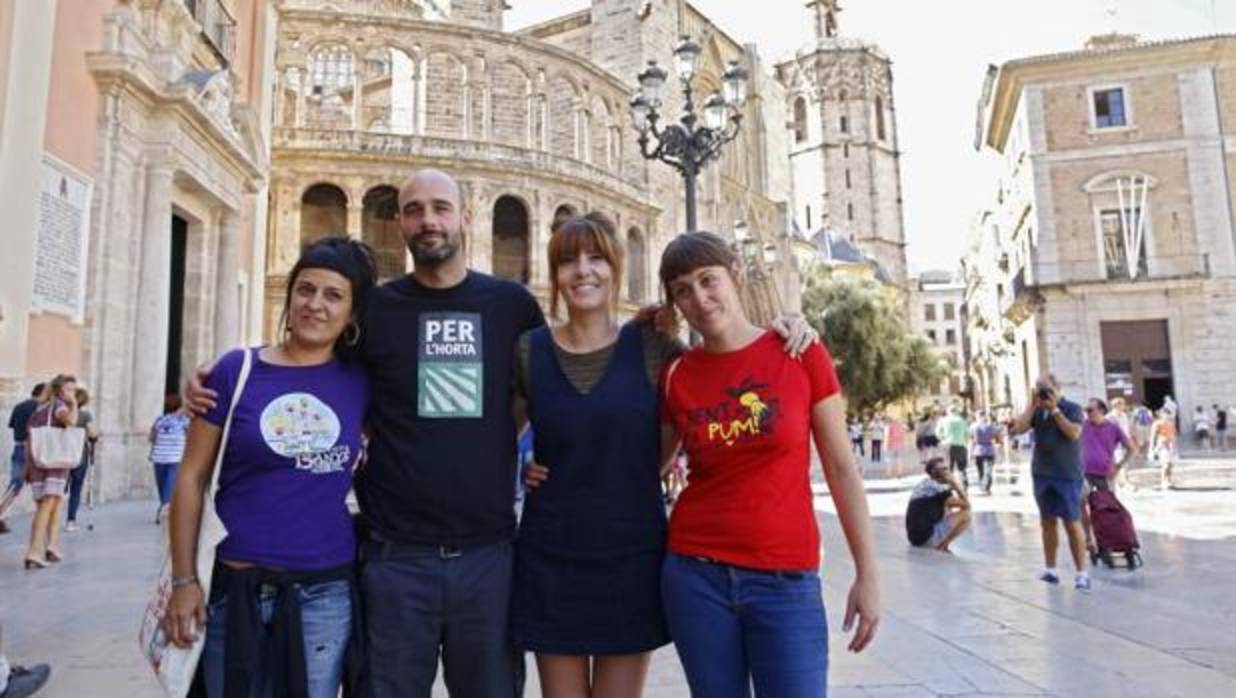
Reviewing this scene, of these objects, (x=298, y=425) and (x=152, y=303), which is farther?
(x=152, y=303)

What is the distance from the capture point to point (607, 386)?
7.07 ft

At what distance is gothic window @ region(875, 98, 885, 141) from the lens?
70312mm

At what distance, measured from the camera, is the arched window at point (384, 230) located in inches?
990

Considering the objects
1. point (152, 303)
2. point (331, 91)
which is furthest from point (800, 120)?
point (152, 303)

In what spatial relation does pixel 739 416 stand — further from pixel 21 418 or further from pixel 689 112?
pixel 689 112

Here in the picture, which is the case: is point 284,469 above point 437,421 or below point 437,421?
below

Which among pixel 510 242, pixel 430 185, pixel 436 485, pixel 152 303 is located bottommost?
pixel 436 485

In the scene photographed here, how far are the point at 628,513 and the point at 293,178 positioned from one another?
24106 mm

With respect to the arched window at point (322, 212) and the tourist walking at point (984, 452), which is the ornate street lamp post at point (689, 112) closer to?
the tourist walking at point (984, 452)

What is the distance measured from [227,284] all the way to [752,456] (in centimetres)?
1574

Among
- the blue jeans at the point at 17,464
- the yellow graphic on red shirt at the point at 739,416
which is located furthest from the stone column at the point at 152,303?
the yellow graphic on red shirt at the point at 739,416

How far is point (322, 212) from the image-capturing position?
25.0m

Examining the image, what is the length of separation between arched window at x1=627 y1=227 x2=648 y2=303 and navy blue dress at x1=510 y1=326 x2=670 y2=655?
27.5 metres

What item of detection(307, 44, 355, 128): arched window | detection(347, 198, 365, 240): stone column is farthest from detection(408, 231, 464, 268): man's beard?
detection(307, 44, 355, 128): arched window
